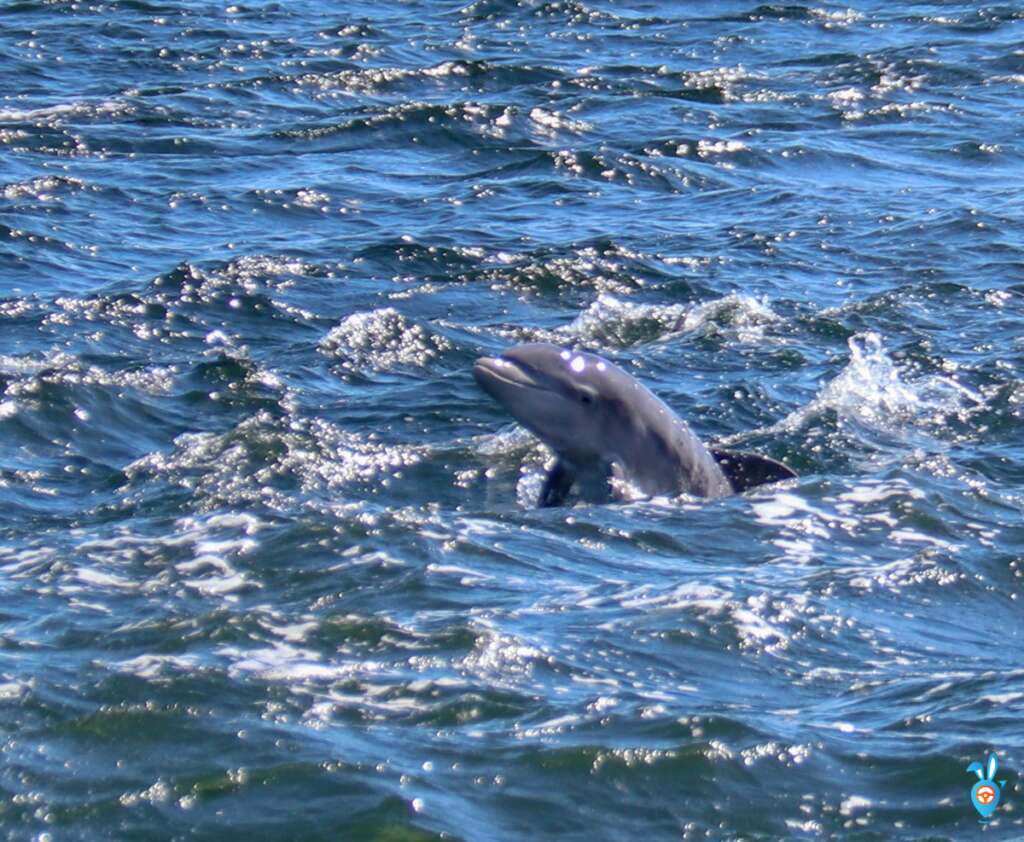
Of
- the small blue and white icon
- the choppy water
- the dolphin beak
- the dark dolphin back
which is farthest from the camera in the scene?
the dark dolphin back

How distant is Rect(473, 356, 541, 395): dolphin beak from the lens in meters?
10.9

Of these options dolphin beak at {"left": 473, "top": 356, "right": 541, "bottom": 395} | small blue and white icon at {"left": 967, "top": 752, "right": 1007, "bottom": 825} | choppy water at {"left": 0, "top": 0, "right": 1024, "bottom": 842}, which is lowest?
choppy water at {"left": 0, "top": 0, "right": 1024, "bottom": 842}

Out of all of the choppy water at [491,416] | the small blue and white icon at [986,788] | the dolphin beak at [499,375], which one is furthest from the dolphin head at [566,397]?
the small blue and white icon at [986,788]

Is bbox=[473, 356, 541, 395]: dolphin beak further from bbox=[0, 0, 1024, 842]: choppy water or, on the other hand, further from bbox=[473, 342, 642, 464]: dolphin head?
bbox=[0, 0, 1024, 842]: choppy water

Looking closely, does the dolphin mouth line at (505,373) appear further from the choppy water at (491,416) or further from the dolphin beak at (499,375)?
the choppy water at (491,416)

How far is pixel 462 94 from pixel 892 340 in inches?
356

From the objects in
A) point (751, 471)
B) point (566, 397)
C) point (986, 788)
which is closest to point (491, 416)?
point (566, 397)

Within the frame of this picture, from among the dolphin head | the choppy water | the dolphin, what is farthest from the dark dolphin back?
the dolphin head

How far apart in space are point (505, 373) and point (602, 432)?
0.64 metres

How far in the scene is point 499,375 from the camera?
1091 centimetres

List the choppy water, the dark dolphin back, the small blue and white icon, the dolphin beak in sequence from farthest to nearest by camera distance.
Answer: the dark dolphin back < the dolphin beak < the choppy water < the small blue and white icon

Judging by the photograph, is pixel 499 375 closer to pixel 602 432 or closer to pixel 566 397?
pixel 566 397

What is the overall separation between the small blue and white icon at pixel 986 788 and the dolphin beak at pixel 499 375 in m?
4.49

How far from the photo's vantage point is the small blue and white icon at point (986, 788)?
665cm
